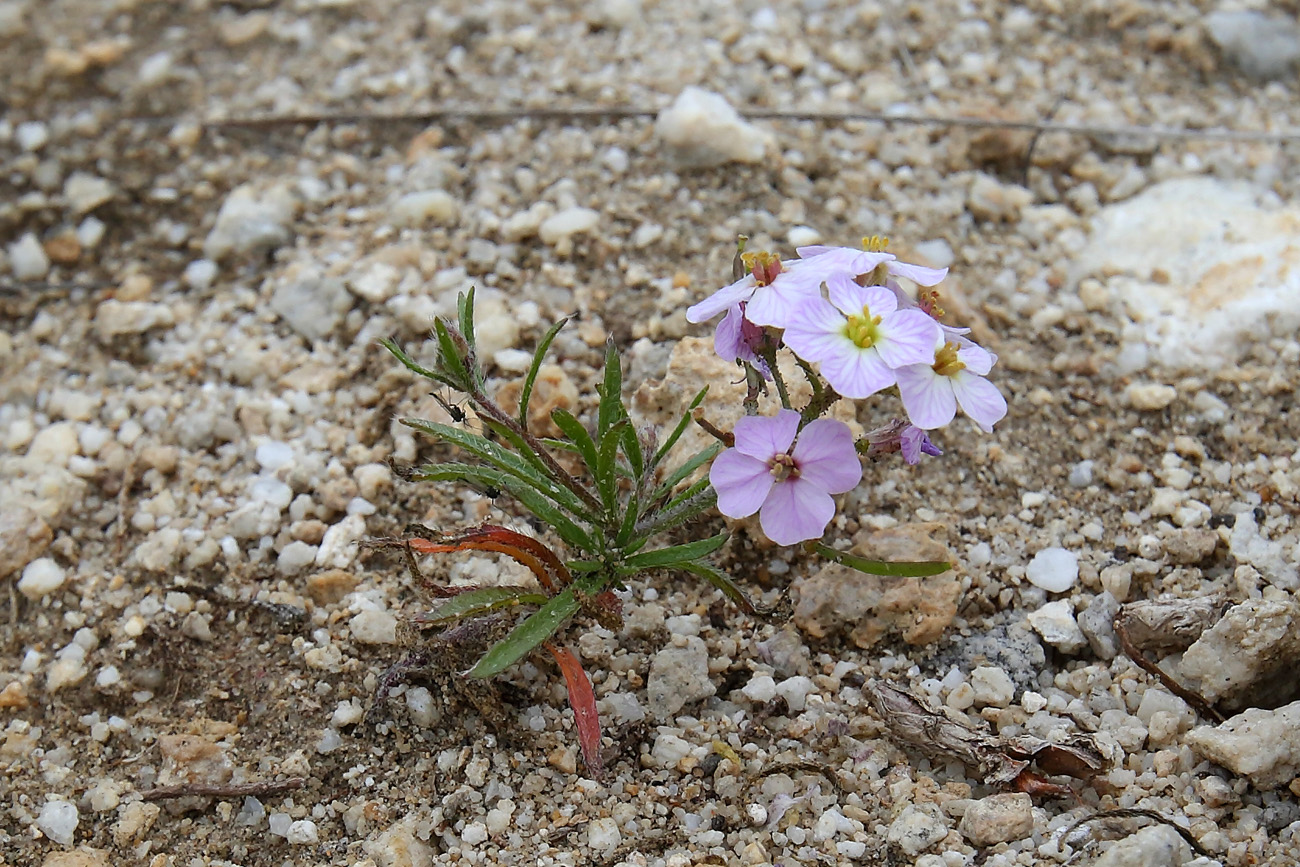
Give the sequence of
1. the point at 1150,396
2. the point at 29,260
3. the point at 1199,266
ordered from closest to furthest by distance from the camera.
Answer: the point at 1150,396 → the point at 1199,266 → the point at 29,260

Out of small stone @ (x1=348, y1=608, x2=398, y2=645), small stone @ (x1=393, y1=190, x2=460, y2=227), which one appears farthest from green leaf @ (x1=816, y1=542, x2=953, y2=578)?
small stone @ (x1=393, y1=190, x2=460, y2=227)

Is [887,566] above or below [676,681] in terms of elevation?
above

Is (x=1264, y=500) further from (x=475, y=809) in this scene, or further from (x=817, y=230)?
(x=475, y=809)

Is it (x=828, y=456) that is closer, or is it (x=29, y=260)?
(x=828, y=456)

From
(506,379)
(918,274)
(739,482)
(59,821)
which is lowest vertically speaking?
(59,821)

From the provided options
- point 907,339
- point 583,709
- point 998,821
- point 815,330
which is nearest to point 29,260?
point 583,709

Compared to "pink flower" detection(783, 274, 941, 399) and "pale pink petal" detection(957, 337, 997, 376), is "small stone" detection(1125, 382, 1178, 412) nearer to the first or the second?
"pale pink petal" detection(957, 337, 997, 376)

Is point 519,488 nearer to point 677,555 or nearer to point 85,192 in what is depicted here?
point 677,555

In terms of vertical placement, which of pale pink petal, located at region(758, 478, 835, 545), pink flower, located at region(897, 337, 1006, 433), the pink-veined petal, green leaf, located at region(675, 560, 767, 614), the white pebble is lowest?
the white pebble
